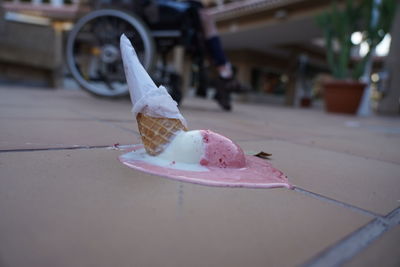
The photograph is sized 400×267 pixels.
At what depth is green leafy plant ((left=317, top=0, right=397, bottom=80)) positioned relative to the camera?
3.55 m

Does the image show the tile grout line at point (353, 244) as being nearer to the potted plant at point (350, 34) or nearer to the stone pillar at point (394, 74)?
the potted plant at point (350, 34)

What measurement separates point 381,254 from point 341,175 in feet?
1.21

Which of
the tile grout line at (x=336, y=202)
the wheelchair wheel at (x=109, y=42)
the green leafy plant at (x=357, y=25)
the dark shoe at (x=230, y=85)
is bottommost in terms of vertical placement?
the tile grout line at (x=336, y=202)

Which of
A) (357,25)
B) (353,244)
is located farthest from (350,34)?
(353,244)

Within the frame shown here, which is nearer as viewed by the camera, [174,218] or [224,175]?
[174,218]

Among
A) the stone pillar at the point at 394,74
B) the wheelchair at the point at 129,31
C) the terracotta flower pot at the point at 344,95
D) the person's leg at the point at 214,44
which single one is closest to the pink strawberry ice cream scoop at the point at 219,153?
the wheelchair at the point at 129,31

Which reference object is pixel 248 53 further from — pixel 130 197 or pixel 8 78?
pixel 130 197

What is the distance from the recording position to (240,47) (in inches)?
363

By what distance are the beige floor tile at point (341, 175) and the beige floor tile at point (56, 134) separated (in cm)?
43

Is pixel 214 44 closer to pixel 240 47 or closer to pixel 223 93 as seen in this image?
pixel 223 93

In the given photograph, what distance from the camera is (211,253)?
0.31m

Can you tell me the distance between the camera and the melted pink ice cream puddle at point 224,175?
1.71ft

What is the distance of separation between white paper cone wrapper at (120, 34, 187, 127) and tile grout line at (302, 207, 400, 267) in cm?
39

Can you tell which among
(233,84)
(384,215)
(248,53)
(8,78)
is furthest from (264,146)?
(248,53)
